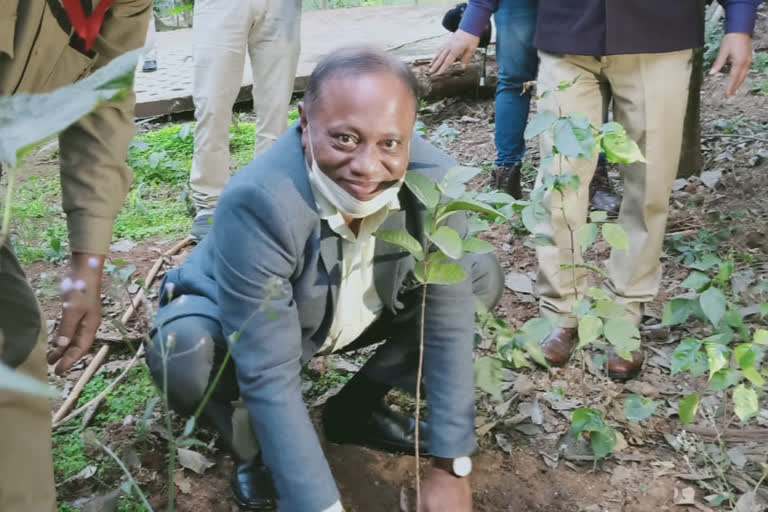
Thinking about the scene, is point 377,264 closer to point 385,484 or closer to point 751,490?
point 385,484

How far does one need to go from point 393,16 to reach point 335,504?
6348 mm

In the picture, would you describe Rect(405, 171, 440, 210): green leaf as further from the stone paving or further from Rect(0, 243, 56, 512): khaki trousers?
the stone paving

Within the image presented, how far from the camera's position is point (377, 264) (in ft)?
6.03

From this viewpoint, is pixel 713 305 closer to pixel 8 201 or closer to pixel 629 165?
pixel 629 165

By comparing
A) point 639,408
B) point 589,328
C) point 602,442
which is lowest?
point 602,442

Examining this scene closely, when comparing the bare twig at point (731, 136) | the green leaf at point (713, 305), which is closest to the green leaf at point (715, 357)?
the green leaf at point (713, 305)

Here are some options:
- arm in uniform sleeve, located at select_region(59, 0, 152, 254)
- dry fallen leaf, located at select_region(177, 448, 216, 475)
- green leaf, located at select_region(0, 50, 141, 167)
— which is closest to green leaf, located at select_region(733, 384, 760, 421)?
dry fallen leaf, located at select_region(177, 448, 216, 475)

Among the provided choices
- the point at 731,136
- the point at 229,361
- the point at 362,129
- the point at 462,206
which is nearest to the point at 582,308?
the point at 462,206

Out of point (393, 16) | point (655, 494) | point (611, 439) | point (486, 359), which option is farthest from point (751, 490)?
point (393, 16)

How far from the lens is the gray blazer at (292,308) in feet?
5.16

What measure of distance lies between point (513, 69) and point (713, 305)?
70.1 inches

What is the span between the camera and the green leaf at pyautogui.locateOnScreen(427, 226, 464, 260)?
1476 mm

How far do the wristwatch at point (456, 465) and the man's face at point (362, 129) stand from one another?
A: 0.65 metres

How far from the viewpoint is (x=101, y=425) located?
229 centimetres
